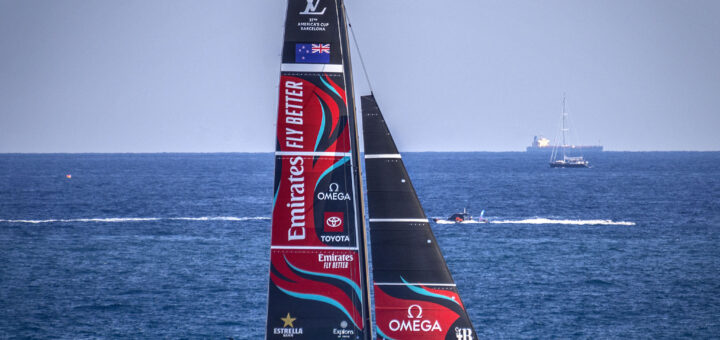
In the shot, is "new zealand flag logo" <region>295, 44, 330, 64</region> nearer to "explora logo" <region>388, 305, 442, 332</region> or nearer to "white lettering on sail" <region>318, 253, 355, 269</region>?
"white lettering on sail" <region>318, 253, 355, 269</region>

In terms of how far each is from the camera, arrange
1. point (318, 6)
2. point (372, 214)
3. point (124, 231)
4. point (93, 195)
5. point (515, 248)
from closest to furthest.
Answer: point (318, 6) → point (372, 214) → point (515, 248) → point (124, 231) → point (93, 195)

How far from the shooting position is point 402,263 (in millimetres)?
18109

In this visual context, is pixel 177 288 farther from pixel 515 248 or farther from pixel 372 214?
pixel 372 214

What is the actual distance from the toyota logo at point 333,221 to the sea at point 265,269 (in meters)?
26.3

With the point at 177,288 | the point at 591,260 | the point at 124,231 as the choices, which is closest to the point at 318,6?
the point at 177,288

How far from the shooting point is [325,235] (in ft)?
56.6

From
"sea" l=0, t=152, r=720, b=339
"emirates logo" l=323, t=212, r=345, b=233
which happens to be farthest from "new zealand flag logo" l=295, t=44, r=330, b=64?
"sea" l=0, t=152, r=720, b=339

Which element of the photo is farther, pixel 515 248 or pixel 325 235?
pixel 515 248

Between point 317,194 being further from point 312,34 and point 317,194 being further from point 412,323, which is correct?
point 412,323

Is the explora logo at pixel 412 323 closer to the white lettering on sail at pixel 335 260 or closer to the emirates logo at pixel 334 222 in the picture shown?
the white lettering on sail at pixel 335 260

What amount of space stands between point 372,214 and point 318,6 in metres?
4.61

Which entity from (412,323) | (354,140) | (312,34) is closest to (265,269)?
(412,323)

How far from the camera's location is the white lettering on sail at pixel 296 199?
681 inches

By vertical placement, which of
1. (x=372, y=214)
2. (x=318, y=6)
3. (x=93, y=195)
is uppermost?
(x=318, y=6)
